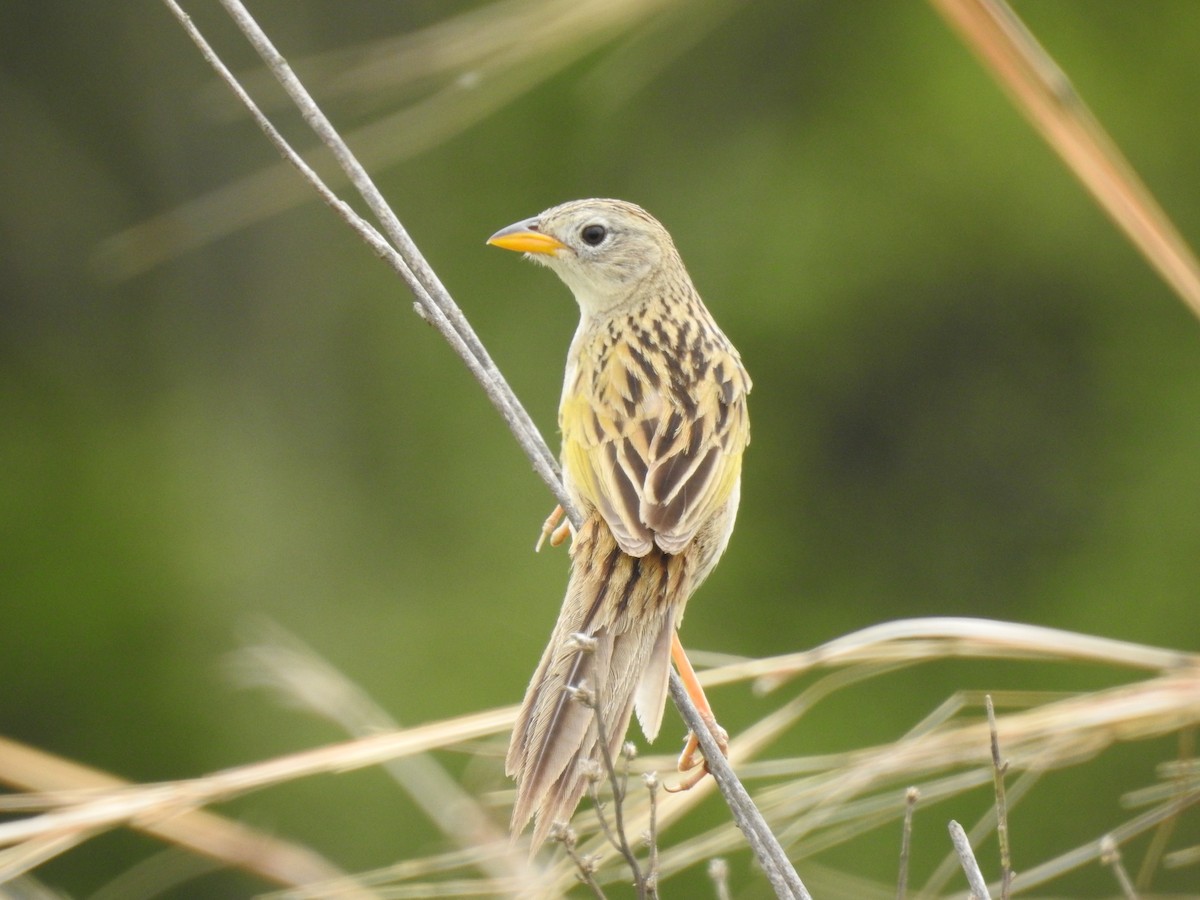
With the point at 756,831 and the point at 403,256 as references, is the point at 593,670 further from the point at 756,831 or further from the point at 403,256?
the point at 403,256

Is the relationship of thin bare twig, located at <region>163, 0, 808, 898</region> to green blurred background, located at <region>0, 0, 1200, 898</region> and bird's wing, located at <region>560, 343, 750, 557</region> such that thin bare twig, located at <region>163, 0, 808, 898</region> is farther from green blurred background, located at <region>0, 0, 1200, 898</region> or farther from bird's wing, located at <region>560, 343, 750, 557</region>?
green blurred background, located at <region>0, 0, 1200, 898</region>

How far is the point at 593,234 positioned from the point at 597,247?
1.8 inches

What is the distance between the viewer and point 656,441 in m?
3.67

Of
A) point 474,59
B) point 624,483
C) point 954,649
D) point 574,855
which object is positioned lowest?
point 574,855

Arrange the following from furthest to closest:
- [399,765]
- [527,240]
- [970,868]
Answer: [527,240], [399,765], [970,868]

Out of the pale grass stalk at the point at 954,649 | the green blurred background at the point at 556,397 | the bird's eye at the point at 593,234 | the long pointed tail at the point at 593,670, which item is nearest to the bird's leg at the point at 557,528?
the long pointed tail at the point at 593,670

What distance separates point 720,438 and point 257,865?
4.63ft

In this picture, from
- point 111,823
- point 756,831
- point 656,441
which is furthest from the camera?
point 656,441

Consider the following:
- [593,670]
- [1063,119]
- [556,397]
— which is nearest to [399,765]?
[593,670]

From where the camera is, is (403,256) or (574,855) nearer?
(574,855)

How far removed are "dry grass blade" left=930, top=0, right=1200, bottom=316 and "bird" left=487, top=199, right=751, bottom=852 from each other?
36.3 inches

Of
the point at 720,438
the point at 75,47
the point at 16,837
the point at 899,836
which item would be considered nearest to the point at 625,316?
the point at 720,438

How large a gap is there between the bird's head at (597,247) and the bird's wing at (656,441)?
16.0 inches

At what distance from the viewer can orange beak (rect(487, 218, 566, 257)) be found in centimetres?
424
